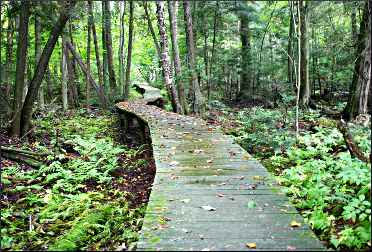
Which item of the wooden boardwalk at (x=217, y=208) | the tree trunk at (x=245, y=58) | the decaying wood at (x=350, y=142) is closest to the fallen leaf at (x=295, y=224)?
the wooden boardwalk at (x=217, y=208)

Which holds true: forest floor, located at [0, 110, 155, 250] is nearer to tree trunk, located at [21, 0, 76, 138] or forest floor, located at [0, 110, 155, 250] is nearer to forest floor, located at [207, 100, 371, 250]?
tree trunk, located at [21, 0, 76, 138]

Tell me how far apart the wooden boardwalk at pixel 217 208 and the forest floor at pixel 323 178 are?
48 cm

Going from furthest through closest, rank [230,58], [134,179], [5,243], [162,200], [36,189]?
[230,58] → [134,179] → [36,189] → [162,200] → [5,243]

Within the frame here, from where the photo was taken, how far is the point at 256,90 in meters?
26.7

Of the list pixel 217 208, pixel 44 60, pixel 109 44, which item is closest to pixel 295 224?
pixel 217 208

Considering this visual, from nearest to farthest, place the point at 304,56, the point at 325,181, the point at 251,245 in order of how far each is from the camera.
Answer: the point at 251,245, the point at 325,181, the point at 304,56

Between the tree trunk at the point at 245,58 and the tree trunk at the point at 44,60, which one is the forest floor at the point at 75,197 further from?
the tree trunk at the point at 245,58

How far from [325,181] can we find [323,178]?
158mm

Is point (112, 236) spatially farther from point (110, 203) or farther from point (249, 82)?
point (249, 82)

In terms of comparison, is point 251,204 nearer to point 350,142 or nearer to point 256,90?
point 350,142

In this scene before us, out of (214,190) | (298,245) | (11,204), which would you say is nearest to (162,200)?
(214,190)

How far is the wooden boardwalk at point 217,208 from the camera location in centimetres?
403

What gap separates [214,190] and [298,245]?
192cm

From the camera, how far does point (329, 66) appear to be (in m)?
23.5
